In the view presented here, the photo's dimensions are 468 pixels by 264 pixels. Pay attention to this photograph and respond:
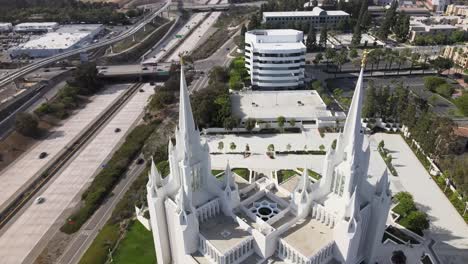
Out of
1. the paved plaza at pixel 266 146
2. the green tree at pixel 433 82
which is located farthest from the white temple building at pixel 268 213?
the green tree at pixel 433 82

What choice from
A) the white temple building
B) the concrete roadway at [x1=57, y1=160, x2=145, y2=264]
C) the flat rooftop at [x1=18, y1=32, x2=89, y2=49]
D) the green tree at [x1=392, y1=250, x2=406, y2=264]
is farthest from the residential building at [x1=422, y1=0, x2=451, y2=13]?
the concrete roadway at [x1=57, y1=160, x2=145, y2=264]

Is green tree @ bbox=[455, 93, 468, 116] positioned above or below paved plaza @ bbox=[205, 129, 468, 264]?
above

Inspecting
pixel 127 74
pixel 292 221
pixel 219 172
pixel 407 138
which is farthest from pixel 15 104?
pixel 407 138

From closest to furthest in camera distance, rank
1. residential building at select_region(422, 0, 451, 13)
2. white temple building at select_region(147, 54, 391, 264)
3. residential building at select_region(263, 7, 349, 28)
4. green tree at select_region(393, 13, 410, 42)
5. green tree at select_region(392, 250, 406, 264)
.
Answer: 1. white temple building at select_region(147, 54, 391, 264)
2. green tree at select_region(392, 250, 406, 264)
3. green tree at select_region(393, 13, 410, 42)
4. residential building at select_region(263, 7, 349, 28)
5. residential building at select_region(422, 0, 451, 13)

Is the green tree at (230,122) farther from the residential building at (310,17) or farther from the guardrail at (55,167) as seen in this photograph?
the residential building at (310,17)

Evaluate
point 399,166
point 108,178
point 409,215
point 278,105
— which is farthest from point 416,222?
point 108,178

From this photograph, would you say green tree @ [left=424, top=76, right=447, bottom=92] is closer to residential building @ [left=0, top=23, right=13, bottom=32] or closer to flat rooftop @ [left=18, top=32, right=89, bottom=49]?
flat rooftop @ [left=18, top=32, right=89, bottom=49]
